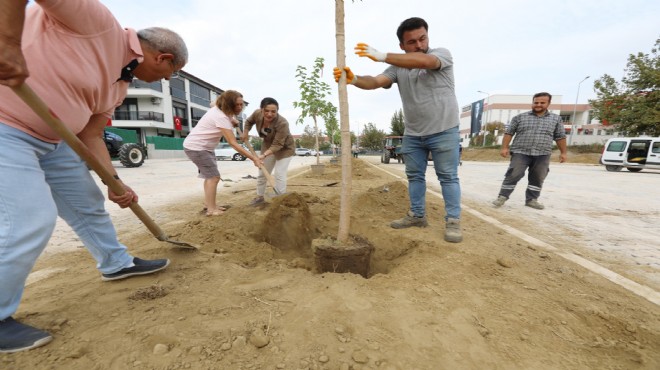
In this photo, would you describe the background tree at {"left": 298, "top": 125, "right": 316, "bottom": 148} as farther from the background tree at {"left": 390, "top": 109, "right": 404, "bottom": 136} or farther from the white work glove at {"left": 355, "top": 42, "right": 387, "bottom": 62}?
the white work glove at {"left": 355, "top": 42, "right": 387, "bottom": 62}

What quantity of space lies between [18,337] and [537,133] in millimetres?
5761

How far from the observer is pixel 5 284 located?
4.00 feet

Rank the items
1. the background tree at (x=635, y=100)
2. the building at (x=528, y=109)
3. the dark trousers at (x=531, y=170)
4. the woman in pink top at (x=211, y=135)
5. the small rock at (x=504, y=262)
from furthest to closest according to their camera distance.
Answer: the building at (x=528, y=109) → the background tree at (x=635, y=100) → the dark trousers at (x=531, y=170) → the woman in pink top at (x=211, y=135) → the small rock at (x=504, y=262)

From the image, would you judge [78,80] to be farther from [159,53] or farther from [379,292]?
[379,292]

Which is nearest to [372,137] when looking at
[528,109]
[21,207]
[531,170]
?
[528,109]

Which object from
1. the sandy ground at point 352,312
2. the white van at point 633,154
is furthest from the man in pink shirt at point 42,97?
the white van at point 633,154

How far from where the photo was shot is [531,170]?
4793 millimetres

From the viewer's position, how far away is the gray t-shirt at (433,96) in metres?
2.79

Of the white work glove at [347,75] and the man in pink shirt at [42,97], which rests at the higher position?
the white work glove at [347,75]

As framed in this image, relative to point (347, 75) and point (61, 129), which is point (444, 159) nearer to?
point (347, 75)

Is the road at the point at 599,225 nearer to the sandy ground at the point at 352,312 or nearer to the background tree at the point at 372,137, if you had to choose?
the sandy ground at the point at 352,312

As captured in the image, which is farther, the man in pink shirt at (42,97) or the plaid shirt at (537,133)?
the plaid shirt at (537,133)

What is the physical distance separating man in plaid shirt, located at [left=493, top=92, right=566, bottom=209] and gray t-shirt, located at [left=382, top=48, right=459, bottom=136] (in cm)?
249

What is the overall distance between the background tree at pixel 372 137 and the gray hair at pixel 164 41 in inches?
2194
